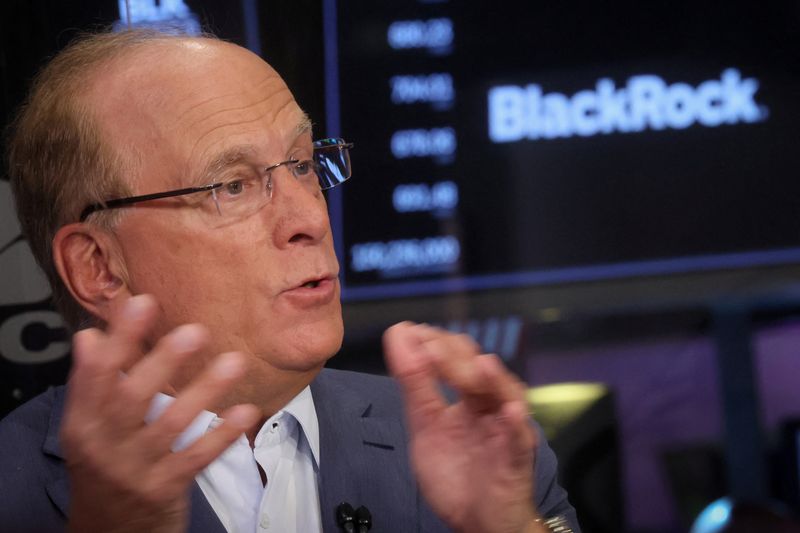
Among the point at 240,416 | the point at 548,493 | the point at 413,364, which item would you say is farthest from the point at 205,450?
the point at 548,493

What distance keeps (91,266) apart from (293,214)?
1.03 feet

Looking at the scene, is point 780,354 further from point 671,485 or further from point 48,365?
point 48,365

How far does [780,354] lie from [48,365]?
5.49 ft

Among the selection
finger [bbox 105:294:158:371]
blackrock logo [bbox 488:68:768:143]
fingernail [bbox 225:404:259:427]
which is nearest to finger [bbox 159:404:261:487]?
fingernail [bbox 225:404:259:427]

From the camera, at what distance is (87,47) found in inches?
58.4

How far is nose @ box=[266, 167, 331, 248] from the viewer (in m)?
1.37

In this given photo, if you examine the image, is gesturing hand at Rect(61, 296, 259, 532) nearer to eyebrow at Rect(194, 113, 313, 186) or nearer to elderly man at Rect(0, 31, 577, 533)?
elderly man at Rect(0, 31, 577, 533)

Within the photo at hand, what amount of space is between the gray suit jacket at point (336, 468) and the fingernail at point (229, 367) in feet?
1.41

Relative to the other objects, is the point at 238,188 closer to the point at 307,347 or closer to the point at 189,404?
the point at 307,347

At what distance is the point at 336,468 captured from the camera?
1.43 m

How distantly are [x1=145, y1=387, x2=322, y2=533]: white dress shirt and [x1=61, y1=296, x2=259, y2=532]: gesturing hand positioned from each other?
0.39 metres

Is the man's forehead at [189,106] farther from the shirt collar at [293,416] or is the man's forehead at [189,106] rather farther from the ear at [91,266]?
the shirt collar at [293,416]

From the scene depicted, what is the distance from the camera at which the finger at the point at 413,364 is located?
3.67 feet

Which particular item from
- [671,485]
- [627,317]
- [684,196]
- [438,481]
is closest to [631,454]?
[671,485]
